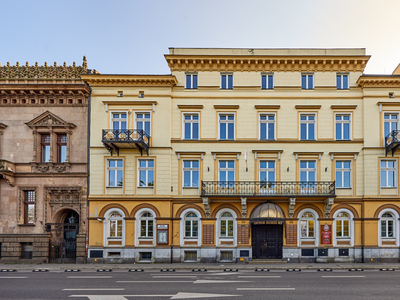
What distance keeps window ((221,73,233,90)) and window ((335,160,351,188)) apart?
9.52 m

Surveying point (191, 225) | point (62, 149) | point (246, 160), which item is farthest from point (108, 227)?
point (246, 160)

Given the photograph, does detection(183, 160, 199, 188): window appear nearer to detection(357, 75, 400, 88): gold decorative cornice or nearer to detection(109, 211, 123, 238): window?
detection(109, 211, 123, 238): window

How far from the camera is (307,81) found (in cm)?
2822

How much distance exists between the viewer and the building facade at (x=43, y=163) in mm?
27266

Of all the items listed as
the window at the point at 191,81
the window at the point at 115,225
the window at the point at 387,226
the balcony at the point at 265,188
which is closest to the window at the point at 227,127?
the window at the point at 191,81

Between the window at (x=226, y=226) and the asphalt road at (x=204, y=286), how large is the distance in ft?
23.6

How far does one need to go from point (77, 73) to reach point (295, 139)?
1663 centimetres

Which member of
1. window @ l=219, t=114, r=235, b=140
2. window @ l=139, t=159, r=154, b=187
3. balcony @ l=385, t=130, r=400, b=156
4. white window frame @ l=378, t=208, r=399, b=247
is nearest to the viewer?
balcony @ l=385, t=130, r=400, b=156

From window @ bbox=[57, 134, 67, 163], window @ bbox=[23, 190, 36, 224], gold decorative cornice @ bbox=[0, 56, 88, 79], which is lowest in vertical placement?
window @ bbox=[23, 190, 36, 224]

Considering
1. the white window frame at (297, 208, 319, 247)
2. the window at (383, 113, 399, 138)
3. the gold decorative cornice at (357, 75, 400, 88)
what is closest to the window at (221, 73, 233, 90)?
the gold decorative cornice at (357, 75, 400, 88)

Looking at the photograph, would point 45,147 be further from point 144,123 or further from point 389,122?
point 389,122

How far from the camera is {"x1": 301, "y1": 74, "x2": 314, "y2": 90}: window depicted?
2817 centimetres

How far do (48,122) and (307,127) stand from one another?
1873cm

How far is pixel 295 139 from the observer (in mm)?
27672
